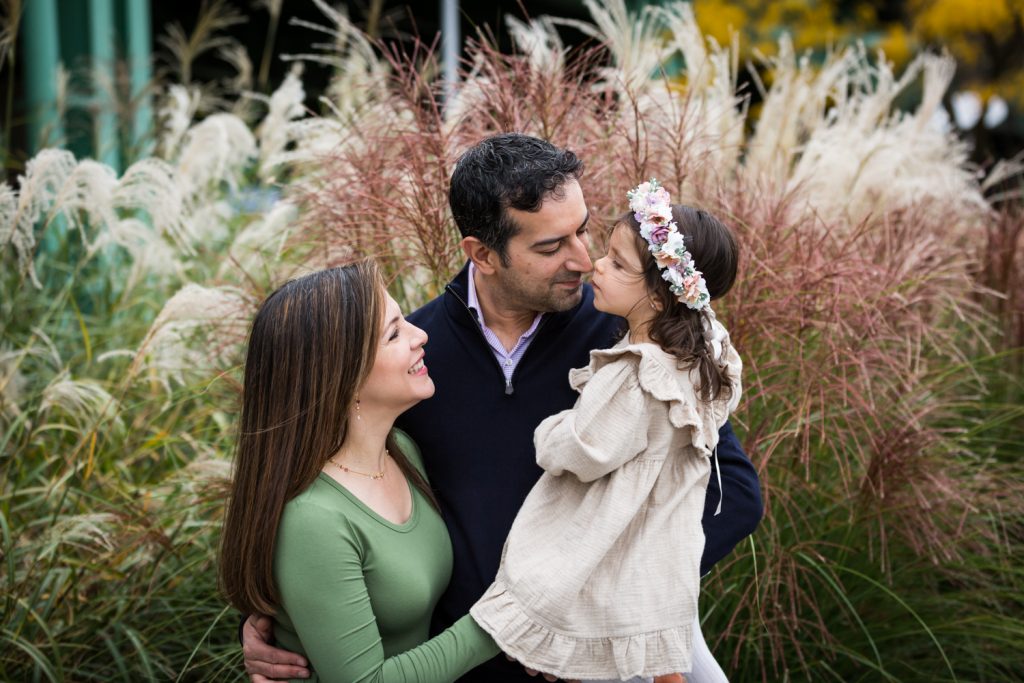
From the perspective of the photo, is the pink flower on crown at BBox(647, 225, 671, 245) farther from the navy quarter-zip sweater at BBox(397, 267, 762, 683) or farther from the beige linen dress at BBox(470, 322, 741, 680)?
the navy quarter-zip sweater at BBox(397, 267, 762, 683)

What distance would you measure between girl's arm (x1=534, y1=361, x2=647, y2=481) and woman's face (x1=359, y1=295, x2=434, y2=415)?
0.30 meters

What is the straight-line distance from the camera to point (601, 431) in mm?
2104

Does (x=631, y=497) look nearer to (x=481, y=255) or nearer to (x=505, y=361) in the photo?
(x=505, y=361)

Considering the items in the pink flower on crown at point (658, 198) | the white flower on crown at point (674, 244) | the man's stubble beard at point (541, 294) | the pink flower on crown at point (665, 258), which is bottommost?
the man's stubble beard at point (541, 294)

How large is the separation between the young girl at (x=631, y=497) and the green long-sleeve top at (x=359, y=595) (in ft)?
0.40

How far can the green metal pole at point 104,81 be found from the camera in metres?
5.52

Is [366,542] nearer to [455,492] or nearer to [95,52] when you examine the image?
[455,492]

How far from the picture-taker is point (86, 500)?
3395 millimetres

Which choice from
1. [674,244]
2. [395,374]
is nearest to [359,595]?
[395,374]

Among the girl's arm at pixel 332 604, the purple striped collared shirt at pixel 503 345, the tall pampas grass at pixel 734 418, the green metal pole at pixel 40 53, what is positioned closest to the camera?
the girl's arm at pixel 332 604

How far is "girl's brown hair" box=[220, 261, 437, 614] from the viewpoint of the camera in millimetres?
2088

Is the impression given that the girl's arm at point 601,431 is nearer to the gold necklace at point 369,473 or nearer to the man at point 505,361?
the man at point 505,361

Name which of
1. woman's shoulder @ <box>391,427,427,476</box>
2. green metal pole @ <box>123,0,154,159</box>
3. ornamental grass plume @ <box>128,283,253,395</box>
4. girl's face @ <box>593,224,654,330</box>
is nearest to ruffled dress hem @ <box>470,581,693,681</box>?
woman's shoulder @ <box>391,427,427,476</box>

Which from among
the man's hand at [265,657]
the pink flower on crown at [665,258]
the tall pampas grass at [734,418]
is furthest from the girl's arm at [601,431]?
the tall pampas grass at [734,418]
